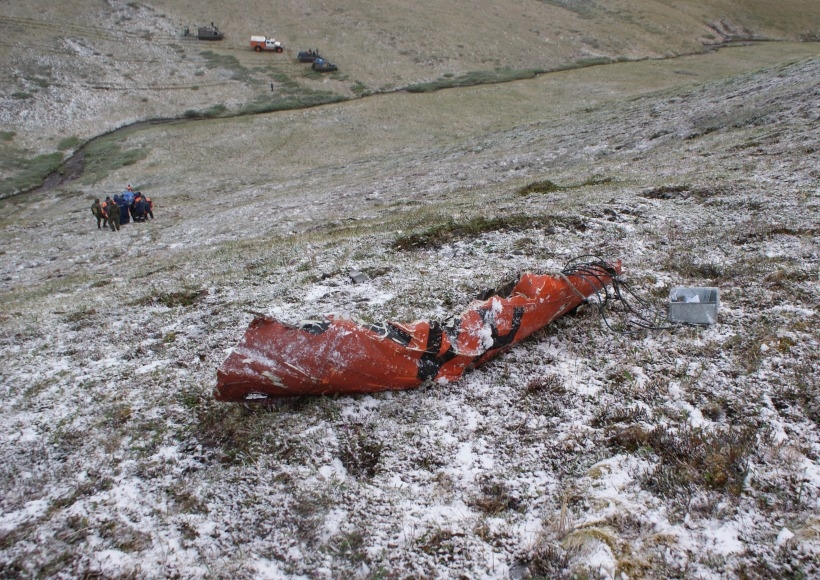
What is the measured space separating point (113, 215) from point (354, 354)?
1957 centimetres

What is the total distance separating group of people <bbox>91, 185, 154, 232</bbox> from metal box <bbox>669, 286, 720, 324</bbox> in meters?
21.2

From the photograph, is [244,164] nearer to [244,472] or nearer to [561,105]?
[561,105]

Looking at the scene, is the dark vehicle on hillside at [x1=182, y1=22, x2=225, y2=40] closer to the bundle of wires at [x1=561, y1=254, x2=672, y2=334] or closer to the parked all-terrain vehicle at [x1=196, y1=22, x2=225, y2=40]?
the parked all-terrain vehicle at [x1=196, y1=22, x2=225, y2=40]

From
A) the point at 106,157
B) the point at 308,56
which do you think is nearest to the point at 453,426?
the point at 106,157

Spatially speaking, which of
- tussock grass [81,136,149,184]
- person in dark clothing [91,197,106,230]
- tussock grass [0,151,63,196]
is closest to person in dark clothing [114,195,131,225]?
person in dark clothing [91,197,106,230]

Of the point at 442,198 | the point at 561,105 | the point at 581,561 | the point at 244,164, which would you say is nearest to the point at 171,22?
the point at 244,164

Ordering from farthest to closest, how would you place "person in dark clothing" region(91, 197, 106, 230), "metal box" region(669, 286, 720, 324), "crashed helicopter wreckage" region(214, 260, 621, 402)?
"person in dark clothing" region(91, 197, 106, 230)
"metal box" region(669, 286, 720, 324)
"crashed helicopter wreckage" region(214, 260, 621, 402)

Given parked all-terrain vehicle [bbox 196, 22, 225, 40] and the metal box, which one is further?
parked all-terrain vehicle [bbox 196, 22, 225, 40]

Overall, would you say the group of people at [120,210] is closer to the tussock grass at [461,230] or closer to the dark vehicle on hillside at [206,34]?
the tussock grass at [461,230]

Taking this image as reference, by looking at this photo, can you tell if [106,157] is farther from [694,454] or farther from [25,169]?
[694,454]

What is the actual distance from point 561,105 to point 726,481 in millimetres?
41646

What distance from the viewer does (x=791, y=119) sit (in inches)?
624

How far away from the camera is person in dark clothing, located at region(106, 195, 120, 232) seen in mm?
19938

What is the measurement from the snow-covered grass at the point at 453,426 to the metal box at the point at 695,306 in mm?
195
